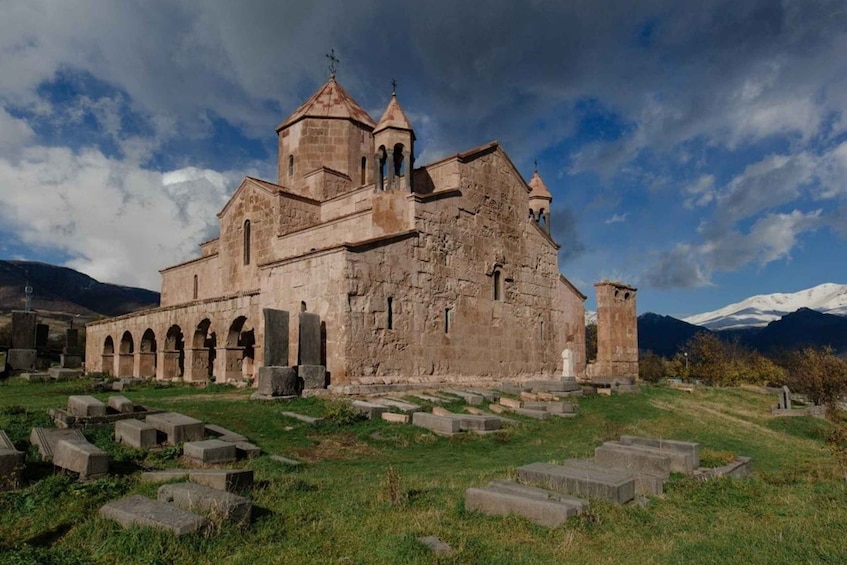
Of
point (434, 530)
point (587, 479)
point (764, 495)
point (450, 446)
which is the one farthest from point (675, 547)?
point (450, 446)

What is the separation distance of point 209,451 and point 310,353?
7267mm

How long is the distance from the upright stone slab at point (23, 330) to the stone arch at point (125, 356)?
11.3 feet

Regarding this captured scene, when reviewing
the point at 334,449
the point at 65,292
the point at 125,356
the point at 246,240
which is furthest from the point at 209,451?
the point at 65,292

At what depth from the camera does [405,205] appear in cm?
1778

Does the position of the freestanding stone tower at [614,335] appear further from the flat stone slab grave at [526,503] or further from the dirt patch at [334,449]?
the flat stone slab grave at [526,503]

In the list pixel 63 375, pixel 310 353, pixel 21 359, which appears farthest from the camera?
pixel 21 359

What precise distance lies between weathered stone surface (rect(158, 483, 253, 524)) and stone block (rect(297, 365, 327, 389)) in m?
9.24

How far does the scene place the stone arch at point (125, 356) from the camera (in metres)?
25.3

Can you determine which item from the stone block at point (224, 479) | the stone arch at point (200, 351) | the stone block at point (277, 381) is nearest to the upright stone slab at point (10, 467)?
the stone block at point (224, 479)

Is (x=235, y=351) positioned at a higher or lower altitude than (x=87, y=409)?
higher

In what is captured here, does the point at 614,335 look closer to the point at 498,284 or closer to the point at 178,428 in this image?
the point at 498,284

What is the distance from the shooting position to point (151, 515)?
484cm

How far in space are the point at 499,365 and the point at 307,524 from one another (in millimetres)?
16049

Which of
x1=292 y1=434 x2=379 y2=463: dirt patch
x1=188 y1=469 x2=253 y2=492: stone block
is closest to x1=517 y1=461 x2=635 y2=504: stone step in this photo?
x1=188 y1=469 x2=253 y2=492: stone block
